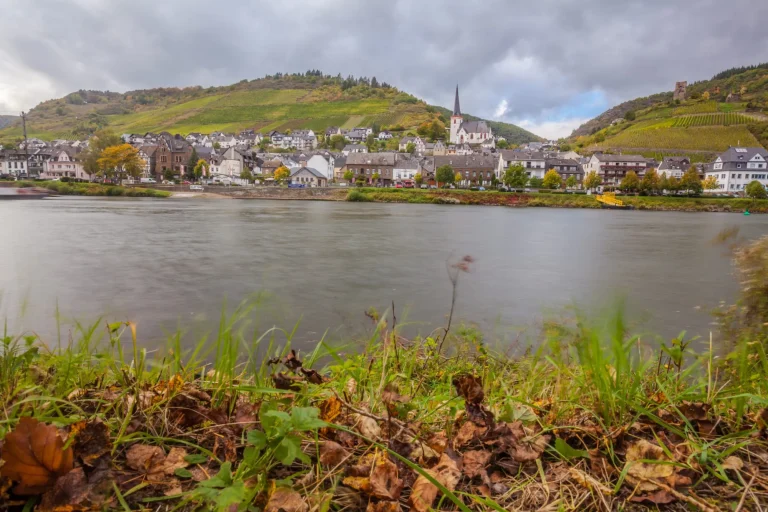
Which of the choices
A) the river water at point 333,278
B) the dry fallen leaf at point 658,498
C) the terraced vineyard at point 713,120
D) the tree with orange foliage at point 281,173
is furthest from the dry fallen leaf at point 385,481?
the terraced vineyard at point 713,120

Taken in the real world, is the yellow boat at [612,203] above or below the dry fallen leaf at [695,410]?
above

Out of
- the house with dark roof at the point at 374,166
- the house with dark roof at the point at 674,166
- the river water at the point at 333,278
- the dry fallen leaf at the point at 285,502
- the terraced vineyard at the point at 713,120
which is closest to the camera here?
the dry fallen leaf at the point at 285,502

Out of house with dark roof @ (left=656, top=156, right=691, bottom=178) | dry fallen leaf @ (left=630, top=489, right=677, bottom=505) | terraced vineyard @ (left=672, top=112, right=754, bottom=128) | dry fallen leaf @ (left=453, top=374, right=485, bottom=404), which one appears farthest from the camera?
terraced vineyard @ (left=672, top=112, right=754, bottom=128)

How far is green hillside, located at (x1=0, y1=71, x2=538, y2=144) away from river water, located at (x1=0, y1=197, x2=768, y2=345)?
→ 113 meters

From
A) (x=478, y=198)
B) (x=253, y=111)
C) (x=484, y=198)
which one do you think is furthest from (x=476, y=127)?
(x=253, y=111)

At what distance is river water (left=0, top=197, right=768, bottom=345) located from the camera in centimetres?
696

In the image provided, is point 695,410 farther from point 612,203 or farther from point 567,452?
point 612,203

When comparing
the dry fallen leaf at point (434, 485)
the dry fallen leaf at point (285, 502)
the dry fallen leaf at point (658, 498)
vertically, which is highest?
the dry fallen leaf at point (285, 502)

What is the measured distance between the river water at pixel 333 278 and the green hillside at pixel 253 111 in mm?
113329

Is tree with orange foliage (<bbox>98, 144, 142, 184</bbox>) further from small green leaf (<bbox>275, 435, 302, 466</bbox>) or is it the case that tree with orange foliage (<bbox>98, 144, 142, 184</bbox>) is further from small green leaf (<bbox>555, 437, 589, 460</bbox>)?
small green leaf (<bbox>555, 437, 589, 460</bbox>)

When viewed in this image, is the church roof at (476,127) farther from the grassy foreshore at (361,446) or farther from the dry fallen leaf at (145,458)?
the dry fallen leaf at (145,458)

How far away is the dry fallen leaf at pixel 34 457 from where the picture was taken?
40.6 inches

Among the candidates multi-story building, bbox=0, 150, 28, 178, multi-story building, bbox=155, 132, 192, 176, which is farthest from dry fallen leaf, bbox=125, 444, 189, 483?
multi-story building, bbox=0, 150, 28, 178

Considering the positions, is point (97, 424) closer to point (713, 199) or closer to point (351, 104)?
point (713, 199)
